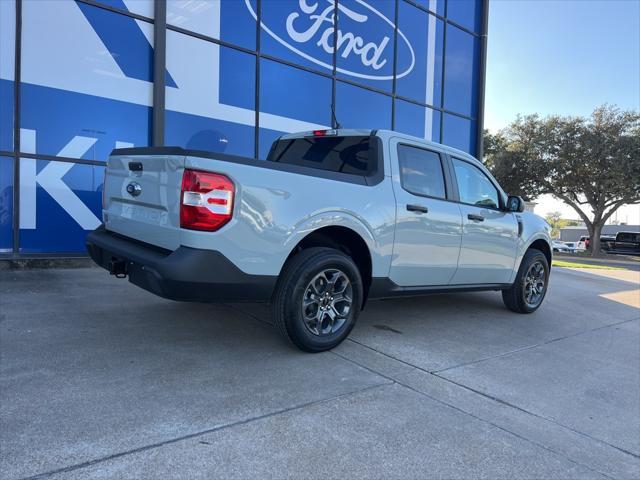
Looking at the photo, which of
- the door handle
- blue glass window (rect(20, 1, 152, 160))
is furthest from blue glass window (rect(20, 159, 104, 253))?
the door handle

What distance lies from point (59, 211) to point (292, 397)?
605 centimetres

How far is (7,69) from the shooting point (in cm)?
695

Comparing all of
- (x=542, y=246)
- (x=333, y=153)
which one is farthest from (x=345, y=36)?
(x=333, y=153)

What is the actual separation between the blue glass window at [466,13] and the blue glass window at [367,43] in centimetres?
247

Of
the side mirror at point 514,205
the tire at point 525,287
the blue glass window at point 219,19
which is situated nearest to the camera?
the side mirror at point 514,205

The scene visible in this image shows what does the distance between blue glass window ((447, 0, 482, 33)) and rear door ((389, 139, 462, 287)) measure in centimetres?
1036

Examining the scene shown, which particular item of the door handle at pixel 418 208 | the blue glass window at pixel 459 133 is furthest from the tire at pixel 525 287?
the blue glass window at pixel 459 133

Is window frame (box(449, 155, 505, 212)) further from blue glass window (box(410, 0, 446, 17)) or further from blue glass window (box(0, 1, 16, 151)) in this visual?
blue glass window (box(410, 0, 446, 17))

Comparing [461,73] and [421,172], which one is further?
[461,73]

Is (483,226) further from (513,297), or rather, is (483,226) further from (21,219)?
(21,219)

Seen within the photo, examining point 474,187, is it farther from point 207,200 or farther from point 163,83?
point 163,83

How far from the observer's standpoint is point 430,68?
1277 cm

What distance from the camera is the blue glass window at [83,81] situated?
7.17 meters

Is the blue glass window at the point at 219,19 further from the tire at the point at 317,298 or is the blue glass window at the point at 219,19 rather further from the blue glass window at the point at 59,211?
the tire at the point at 317,298
